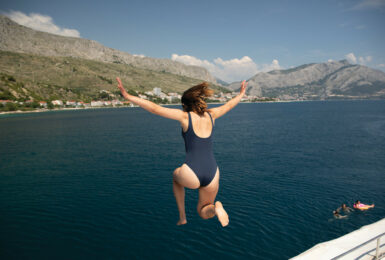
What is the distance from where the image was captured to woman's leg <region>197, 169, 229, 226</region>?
11.8 feet

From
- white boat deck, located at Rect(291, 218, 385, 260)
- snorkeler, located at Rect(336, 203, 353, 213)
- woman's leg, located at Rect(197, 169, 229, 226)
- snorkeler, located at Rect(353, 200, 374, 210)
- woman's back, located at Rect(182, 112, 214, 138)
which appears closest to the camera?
woman's back, located at Rect(182, 112, 214, 138)

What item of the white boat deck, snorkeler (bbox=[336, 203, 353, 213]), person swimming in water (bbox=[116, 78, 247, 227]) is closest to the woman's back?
person swimming in water (bbox=[116, 78, 247, 227])

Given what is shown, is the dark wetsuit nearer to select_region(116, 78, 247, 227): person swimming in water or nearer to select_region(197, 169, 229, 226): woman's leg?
select_region(116, 78, 247, 227): person swimming in water

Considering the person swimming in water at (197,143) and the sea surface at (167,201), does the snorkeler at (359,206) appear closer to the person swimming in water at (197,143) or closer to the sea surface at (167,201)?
the sea surface at (167,201)

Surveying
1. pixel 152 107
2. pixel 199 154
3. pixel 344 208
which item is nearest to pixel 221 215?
pixel 199 154

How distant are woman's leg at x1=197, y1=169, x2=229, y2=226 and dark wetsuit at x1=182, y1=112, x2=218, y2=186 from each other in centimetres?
19

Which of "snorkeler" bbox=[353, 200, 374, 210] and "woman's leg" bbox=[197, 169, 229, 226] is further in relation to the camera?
"snorkeler" bbox=[353, 200, 374, 210]

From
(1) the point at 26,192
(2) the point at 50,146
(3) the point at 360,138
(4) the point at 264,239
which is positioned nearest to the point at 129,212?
(4) the point at 264,239

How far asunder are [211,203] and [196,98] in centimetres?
176

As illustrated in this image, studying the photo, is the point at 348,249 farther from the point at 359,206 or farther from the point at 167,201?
the point at 167,201

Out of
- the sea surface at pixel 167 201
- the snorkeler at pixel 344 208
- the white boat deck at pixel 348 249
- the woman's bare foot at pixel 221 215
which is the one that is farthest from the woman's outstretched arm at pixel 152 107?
the snorkeler at pixel 344 208

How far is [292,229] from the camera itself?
57.0 ft

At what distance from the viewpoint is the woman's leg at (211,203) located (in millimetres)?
3596

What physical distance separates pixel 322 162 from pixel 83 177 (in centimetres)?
3409
